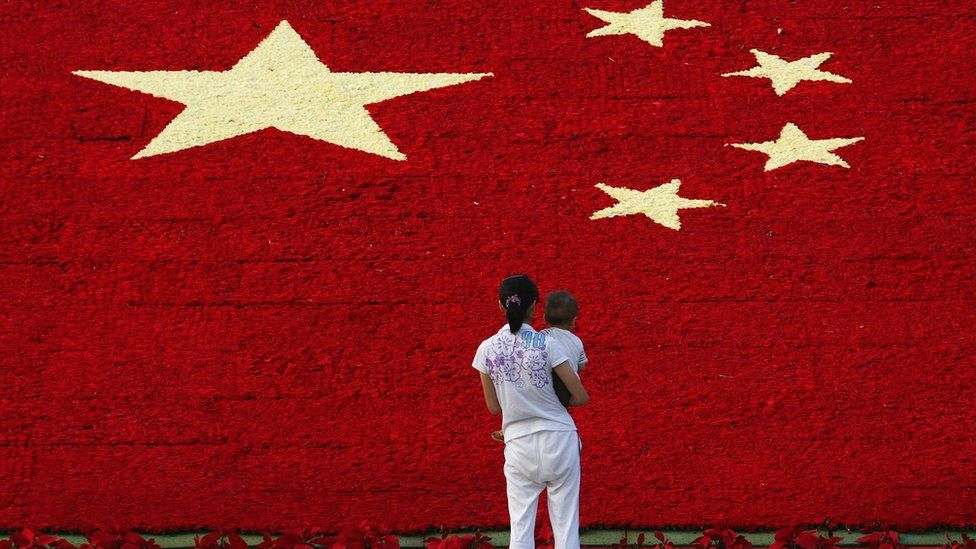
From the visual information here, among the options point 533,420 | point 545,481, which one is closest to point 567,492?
point 545,481

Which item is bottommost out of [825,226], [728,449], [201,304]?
[728,449]

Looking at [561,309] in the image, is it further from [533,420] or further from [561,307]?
[533,420]

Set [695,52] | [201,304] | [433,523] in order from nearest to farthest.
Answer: [433,523] → [201,304] → [695,52]

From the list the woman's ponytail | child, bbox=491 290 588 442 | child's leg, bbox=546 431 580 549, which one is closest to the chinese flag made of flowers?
child's leg, bbox=546 431 580 549

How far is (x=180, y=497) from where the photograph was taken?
12.0 ft

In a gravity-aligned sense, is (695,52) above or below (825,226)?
above

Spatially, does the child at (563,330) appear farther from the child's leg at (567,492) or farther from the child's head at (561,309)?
the child's leg at (567,492)

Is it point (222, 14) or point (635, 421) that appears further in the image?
point (222, 14)

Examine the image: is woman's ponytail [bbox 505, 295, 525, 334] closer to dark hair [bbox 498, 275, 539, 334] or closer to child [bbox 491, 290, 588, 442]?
dark hair [bbox 498, 275, 539, 334]

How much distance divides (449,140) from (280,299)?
2.94 feet

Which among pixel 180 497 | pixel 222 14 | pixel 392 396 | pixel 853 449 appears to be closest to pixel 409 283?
pixel 392 396

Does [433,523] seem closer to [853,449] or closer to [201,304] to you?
[201,304]

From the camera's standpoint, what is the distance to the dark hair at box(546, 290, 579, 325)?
2898 mm

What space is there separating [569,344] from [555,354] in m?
0.07
